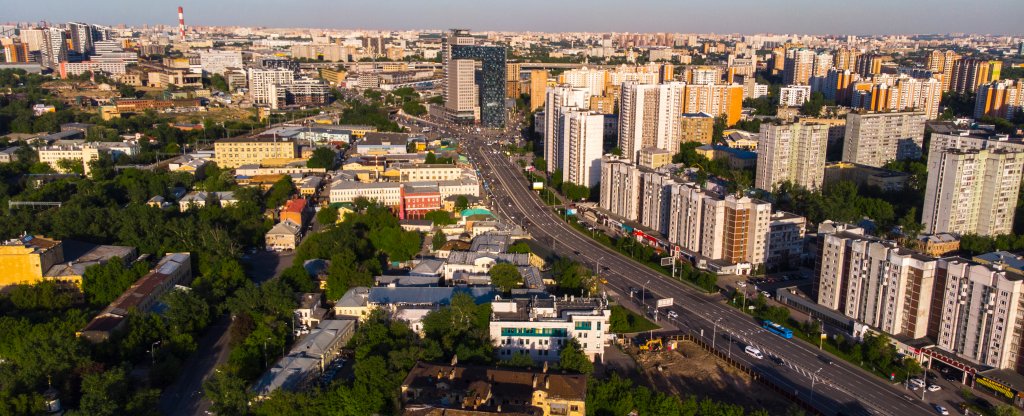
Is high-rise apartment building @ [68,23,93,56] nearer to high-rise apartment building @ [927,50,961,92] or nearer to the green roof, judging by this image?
the green roof

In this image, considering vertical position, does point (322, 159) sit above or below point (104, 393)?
above

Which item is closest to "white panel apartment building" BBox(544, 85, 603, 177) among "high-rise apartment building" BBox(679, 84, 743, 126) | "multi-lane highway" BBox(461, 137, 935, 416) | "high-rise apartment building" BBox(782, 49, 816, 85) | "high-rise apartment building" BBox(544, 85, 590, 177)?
"high-rise apartment building" BBox(544, 85, 590, 177)

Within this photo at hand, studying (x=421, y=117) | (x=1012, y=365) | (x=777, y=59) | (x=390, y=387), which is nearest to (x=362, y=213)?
→ (x=390, y=387)

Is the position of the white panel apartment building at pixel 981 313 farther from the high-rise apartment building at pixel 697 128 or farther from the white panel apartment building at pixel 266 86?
the white panel apartment building at pixel 266 86

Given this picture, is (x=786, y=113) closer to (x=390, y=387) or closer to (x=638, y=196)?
(x=638, y=196)

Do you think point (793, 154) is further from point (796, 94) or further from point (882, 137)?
point (796, 94)

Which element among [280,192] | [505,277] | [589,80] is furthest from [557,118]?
[589,80]
